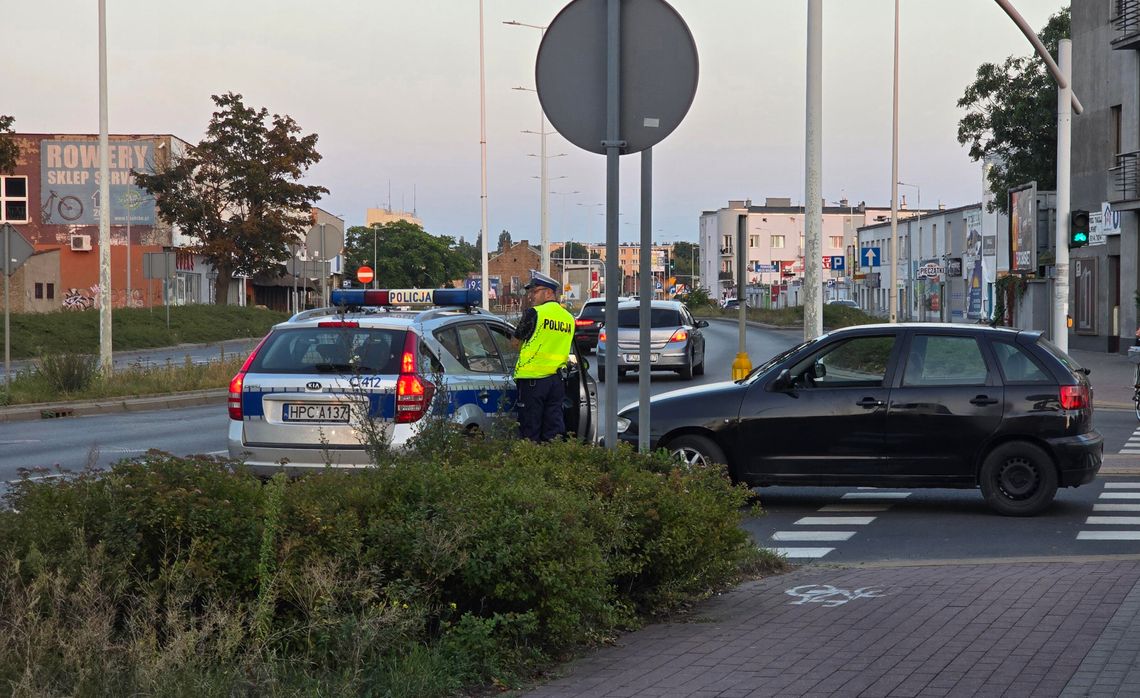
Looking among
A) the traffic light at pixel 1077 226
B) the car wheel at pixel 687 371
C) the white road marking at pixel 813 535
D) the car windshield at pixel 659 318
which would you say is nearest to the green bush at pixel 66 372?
the car windshield at pixel 659 318

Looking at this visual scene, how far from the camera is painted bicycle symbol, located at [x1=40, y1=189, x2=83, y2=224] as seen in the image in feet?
226

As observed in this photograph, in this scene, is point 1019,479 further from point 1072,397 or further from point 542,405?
point 542,405

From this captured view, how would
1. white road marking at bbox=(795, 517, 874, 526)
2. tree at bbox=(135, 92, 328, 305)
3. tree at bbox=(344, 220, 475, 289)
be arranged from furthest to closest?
tree at bbox=(344, 220, 475, 289), tree at bbox=(135, 92, 328, 305), white road marking at bbox=(795, 517, 874, 526)

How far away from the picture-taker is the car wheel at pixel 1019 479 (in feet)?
37.0

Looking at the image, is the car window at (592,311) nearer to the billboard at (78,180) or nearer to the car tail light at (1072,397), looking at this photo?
the car tail light at (1072,397)

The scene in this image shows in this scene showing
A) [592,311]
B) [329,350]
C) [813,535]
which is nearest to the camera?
[813,535]

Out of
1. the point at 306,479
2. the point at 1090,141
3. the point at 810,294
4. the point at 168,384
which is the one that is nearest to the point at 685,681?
the point at 306,479

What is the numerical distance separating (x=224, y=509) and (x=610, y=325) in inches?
95.4

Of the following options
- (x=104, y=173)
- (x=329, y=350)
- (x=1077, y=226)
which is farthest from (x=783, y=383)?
(x=104, y=173)

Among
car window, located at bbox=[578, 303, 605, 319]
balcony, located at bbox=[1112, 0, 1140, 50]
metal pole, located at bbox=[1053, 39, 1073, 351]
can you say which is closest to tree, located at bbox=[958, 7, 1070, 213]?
balcony, located at bbox=[1112, 0, 1140, 50]

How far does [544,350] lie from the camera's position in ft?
37.6

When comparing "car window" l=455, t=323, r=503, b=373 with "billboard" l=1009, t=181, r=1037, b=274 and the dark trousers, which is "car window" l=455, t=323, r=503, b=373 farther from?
"billboard" l=1009, t=181, r=1037, b=274

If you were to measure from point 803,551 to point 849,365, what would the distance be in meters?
2.44

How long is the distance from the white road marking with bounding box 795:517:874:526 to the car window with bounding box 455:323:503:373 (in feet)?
9.30
